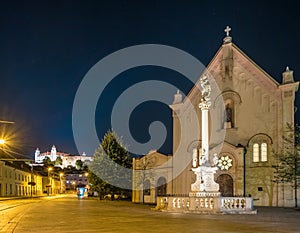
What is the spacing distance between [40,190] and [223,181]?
82.4m

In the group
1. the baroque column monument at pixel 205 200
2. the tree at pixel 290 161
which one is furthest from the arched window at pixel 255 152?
the baroque column monument at pixel 205 200

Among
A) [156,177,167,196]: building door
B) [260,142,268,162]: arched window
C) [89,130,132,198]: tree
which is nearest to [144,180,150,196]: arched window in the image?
[156,177,167,196]: building door

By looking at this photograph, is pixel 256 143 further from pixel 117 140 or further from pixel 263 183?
pixel 117 140

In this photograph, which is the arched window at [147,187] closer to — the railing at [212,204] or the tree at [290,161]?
the tree at [290,161]

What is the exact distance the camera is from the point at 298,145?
127 feet

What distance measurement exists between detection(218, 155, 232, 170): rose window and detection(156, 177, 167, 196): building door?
8844mm

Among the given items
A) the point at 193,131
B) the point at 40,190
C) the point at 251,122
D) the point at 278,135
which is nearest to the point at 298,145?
the point at 278,135

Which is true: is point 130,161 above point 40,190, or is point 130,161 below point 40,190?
above

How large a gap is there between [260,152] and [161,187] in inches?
511

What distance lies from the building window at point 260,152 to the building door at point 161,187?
1177 centimetres

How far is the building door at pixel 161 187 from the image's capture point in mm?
50188

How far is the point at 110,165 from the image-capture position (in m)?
59.2

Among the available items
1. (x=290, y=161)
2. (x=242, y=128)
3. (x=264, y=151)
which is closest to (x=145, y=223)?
(x=290, y=161)

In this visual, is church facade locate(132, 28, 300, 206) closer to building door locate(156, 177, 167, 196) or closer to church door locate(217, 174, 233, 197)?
church door locate(217, 174, 233, 197)
